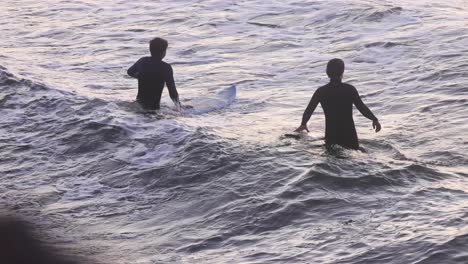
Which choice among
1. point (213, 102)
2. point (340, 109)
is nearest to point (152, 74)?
point (213, 102)

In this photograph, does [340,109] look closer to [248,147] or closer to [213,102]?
[248,147]

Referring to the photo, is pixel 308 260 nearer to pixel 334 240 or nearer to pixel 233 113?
pixel 334 240

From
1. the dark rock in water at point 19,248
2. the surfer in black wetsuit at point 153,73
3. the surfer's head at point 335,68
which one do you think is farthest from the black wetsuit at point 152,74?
the dark rock in water at point 19,248

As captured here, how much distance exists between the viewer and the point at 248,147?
11.5 meters

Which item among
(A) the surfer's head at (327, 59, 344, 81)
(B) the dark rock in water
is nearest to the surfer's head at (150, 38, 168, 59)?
(A) the surfer's head at (327, 59, 344, 81)

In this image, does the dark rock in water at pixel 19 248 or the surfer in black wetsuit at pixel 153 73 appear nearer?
the dark rock in water at pixel 19 248

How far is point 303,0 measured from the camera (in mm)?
26031

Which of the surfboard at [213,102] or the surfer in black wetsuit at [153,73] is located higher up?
the surfer in black wetsuit at [153,73]

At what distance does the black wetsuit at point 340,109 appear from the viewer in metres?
10.8

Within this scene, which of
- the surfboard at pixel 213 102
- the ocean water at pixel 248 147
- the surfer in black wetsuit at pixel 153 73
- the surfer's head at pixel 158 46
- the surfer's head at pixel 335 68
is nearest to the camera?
the ocean water at pixel 248 147

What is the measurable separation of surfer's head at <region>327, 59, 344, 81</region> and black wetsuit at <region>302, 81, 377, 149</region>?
12 centimetres

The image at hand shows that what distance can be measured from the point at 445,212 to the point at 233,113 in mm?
6645

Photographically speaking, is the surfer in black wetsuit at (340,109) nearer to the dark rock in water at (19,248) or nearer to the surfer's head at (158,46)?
the surfer's head at (158,46)

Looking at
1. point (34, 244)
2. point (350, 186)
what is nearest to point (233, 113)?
point (350, 186)
